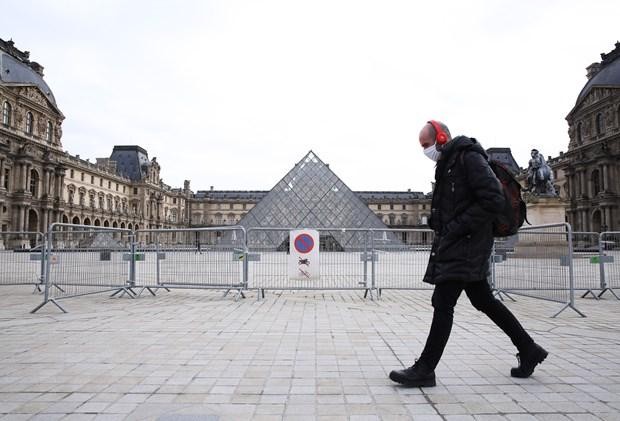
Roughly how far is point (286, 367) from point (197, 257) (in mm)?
4759

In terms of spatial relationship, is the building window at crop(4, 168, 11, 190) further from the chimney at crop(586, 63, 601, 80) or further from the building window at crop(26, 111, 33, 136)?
the chimney at crop(586, 63, 601, 80)

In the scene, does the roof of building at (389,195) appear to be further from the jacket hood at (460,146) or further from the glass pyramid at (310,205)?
the jacket hood at (460,146)

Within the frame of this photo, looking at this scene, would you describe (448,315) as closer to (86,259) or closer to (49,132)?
(86,259)

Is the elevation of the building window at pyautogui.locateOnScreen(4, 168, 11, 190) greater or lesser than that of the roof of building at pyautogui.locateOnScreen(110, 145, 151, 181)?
lesser

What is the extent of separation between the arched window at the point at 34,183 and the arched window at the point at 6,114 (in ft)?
19.3

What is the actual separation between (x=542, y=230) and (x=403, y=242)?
2587 mm

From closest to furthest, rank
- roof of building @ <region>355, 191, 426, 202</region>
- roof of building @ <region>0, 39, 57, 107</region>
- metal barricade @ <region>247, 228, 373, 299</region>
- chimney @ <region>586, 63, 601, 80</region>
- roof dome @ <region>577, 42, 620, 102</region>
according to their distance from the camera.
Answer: metal barricade @ <region>247, 228, 373, 299</region>, roof of building @ <region>0, 39, 57, 107</region>, roof dome @ <region>577, 42, 620, 102</region>, chimney @ <region>586, 63, 601, 80</region>, roof of building @ <region>355, 191, 426, 202</region>

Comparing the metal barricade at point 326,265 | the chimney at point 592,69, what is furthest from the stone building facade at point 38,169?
the chimney at point 592,69

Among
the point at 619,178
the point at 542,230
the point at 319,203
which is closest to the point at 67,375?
the point at 542,230

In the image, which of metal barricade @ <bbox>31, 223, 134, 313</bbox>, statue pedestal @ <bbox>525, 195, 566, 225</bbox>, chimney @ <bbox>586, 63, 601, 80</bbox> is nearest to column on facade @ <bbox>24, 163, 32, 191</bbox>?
metal barricade @ <bbox>31, 223, 134, 313</bbox>

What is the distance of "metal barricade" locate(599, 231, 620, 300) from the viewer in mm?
7516

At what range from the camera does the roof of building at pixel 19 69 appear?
143ft

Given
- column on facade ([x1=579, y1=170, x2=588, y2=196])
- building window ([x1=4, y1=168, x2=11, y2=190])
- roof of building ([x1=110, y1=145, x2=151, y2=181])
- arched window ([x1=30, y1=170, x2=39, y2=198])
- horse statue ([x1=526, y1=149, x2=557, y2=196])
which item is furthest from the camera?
roof of building ([x1=110, y1=145, x2=151, y2=181])

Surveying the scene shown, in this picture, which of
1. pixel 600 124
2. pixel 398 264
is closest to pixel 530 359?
pixel 398 264
